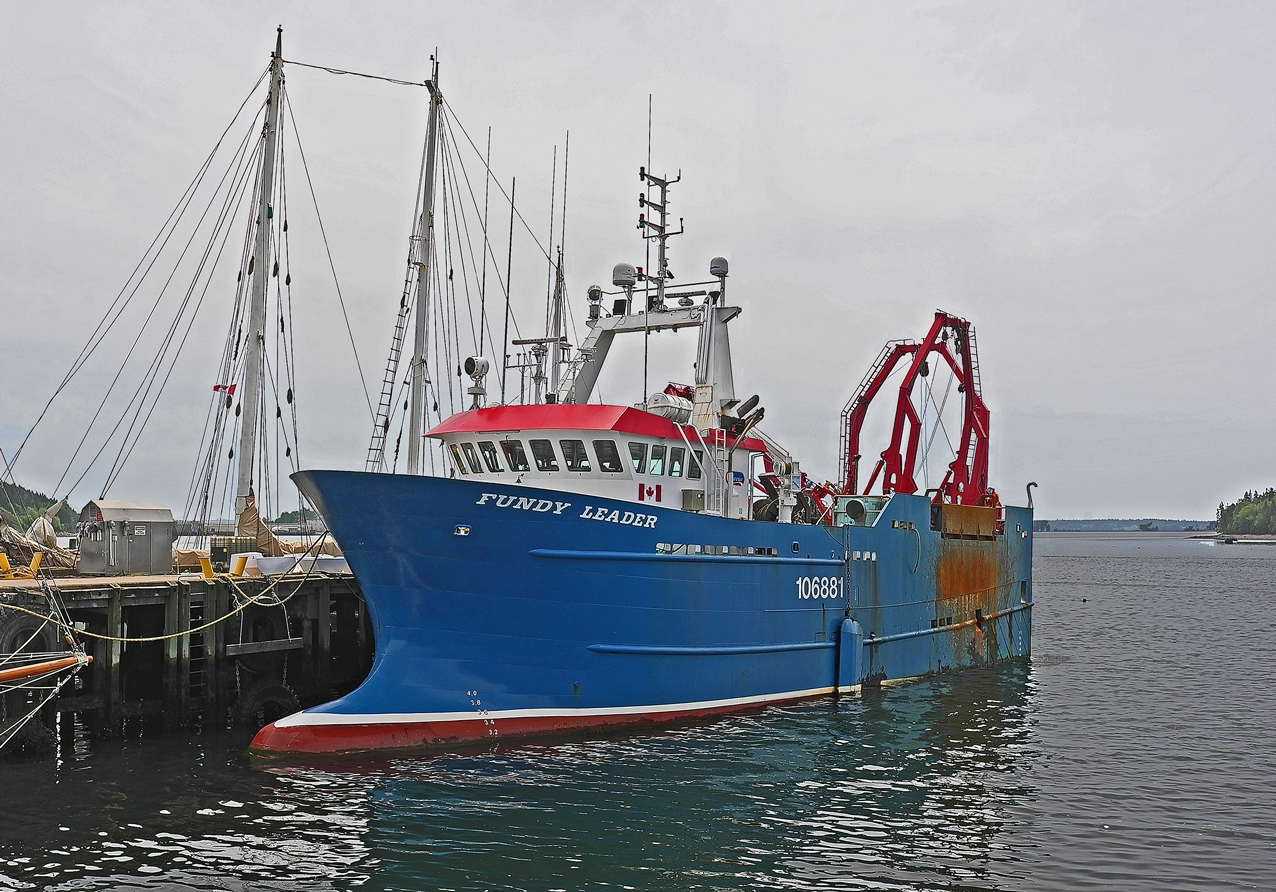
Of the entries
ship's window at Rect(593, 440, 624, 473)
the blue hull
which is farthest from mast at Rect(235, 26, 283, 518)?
ship's window at Rect(593, 440, 624, 473)

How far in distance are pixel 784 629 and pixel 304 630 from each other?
808 cm

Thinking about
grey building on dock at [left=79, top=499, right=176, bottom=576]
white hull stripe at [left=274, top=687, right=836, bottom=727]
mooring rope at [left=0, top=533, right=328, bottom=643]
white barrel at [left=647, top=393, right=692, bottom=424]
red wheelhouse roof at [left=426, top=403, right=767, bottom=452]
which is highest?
white barrel at [left=647, top=393, right=692, bottom=424]

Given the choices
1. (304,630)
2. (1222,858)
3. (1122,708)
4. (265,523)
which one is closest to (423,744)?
(304,630)

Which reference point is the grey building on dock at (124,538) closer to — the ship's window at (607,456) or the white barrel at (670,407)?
the ship's window at (607,456)

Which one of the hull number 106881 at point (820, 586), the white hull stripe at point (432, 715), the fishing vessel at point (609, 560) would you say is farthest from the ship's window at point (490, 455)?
the hull number 106881 at point (820, 586)

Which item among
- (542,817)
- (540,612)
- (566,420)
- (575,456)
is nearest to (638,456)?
(575,456)

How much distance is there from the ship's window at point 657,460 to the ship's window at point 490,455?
2.42 metres

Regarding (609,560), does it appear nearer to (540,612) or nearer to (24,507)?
(540,612)

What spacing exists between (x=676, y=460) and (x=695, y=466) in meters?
0.48

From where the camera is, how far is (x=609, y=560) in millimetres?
13547

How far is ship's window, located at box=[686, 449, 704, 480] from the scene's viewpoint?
52.6 feet

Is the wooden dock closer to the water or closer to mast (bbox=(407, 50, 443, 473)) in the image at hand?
the water

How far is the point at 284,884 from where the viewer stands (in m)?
8.70

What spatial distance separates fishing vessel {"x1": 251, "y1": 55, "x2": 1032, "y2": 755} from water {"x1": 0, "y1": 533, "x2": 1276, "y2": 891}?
64 centimetres
